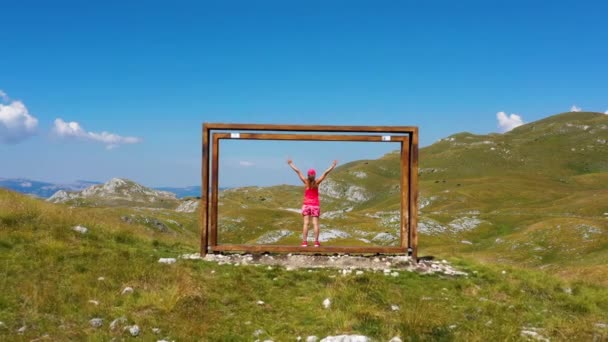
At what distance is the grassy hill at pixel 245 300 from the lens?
7.59 meters

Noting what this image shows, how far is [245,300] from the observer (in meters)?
9.62

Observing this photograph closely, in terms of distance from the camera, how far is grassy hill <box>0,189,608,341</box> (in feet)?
24.9

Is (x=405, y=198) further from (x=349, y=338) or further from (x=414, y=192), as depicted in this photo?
(x=349, y=338)

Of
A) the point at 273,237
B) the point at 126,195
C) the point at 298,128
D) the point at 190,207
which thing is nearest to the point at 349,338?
the point at 298,128

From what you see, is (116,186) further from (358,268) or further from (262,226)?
(358,268)

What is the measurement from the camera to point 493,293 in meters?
11.1

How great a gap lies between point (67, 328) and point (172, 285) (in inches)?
99.0

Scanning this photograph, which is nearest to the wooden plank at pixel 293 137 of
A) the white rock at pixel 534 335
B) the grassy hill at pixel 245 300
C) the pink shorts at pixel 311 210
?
the pink shorts at pixel 311 210

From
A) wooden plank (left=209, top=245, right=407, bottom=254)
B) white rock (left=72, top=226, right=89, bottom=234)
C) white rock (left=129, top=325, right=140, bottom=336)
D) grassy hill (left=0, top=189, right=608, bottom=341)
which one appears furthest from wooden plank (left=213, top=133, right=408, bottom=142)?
white rock (left=129, top=325, right=140, bottom=336)

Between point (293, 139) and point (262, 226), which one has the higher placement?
point (293, 139)

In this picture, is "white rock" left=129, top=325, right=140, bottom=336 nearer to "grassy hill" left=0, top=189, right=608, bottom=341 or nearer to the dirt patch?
"grassy hill" left=0, top=189, right=608, bottom=341

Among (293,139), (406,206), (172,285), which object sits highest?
(293,139)

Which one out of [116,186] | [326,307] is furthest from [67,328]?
[116,186]

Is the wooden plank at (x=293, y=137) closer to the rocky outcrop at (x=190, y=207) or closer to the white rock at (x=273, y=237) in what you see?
the white rock at (x=273, y=237)
